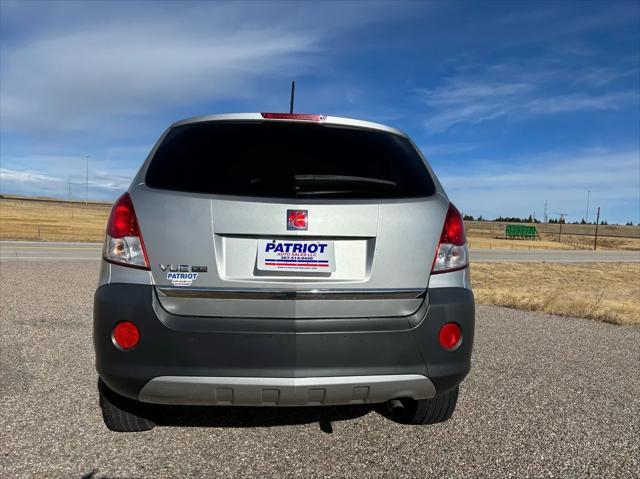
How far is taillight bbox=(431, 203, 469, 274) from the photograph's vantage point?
257cm

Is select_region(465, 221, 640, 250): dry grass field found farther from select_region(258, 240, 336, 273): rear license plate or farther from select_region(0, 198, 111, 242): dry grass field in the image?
select_region(258, 240, 336, 273): rear license plate

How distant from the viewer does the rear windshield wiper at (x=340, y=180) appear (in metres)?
2.53

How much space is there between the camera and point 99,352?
248cm

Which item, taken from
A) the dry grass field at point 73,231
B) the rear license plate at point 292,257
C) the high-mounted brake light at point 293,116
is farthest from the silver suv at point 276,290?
the dry grass field at point 73,231

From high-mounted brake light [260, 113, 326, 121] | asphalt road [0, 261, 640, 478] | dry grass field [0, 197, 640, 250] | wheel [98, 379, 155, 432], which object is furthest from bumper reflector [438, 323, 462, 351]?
dry grass field [0, 197, 640, 250]

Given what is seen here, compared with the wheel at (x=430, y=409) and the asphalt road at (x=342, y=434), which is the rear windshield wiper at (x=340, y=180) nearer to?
the wheel at (x=430, y=409)

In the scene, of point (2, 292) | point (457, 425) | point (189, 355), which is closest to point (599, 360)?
point (457, 425)

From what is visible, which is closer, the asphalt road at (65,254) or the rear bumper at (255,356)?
the rear bumper at (255,356)

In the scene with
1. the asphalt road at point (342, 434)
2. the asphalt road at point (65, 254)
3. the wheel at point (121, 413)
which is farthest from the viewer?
the asphalt road at point (65, 254)

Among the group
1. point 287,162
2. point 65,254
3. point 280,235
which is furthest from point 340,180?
point 65,254

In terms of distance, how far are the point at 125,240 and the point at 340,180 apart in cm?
106

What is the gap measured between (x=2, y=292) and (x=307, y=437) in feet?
26.0

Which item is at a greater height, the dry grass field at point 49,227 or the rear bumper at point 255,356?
the rear bumper at point 255,356

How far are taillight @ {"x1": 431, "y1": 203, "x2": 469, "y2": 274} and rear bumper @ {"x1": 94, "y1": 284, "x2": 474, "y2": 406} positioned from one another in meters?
0.29
